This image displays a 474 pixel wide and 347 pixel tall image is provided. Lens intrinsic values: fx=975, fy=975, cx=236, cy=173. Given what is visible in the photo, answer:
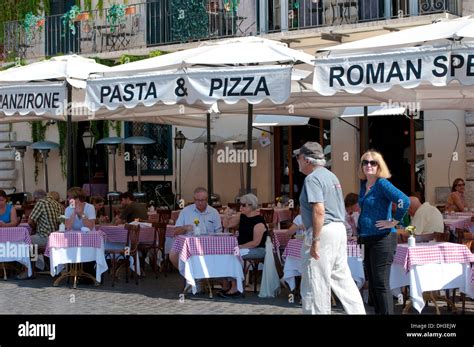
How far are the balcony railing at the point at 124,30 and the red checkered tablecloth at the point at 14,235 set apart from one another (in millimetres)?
10217

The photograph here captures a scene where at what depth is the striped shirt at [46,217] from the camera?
14.7 meters

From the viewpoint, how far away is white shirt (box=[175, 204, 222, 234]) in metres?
13.2

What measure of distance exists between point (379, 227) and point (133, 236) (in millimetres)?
5396

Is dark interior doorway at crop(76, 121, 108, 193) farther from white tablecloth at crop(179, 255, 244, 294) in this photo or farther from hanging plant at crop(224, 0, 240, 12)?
white tablecloth at crop(179, 255, 244, 294)

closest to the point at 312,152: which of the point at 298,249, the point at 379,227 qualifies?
the point at 379,227

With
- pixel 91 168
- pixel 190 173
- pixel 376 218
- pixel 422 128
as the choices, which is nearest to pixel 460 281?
pixel 376 218

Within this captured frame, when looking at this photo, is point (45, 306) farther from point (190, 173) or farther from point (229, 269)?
point (190, 173)

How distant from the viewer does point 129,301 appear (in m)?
12.4

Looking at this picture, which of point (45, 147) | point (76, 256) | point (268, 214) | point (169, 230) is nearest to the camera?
point (76, 256)

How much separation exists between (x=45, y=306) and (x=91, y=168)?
15.5 meters

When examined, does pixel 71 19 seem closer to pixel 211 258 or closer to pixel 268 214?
pixel 268 214

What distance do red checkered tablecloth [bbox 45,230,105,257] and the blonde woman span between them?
493cm

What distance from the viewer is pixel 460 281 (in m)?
10.8

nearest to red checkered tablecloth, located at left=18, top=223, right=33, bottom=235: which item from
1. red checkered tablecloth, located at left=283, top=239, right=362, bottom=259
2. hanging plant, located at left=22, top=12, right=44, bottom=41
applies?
red checkered tablecloth, located at left=283, top=239, right=362, bottom=259
